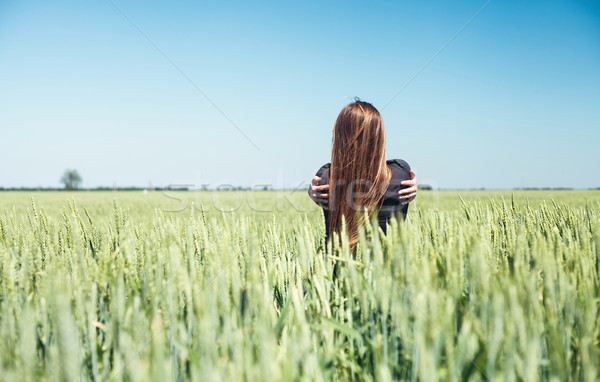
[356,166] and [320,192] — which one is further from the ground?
[356,166]

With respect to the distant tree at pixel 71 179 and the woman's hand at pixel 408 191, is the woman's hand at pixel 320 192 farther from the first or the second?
the distant tree at pixel 71 179

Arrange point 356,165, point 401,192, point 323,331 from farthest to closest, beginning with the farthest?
point 401,192, point 356,165, point 323,331

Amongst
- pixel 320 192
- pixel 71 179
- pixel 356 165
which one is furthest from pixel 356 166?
pixel 71 179

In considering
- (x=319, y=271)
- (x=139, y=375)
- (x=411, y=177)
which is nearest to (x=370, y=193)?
(x=411, y=177)

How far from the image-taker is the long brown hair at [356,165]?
2035mm

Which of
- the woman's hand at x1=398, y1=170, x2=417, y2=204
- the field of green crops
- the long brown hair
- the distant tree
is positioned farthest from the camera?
the distant tree

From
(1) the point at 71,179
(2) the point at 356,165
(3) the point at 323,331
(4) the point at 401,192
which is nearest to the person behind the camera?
(3) the point at 323,331

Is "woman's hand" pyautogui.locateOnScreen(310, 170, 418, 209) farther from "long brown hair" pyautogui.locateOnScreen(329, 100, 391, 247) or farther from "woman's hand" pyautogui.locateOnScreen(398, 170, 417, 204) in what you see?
"long brown hair" pyautogui.locateOnScreen(329, 100, 391, 247)

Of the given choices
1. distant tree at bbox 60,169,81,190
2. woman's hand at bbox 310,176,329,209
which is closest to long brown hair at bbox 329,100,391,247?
woman's hand at bbox 310,176,329,209

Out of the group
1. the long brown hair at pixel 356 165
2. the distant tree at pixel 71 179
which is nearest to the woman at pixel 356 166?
the long brown hair at pixel 356 165

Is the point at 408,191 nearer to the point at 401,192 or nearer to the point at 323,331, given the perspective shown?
the point at 401,192

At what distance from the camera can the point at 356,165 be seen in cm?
204

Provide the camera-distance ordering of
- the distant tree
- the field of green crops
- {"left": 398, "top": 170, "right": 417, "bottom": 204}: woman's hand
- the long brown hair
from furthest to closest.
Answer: the distant tree < {"left": 398, "top": 170, "right": 417, "bottom": 204}: woman's hand < the long brown hair < the field of green crops

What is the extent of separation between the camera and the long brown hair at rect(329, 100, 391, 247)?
204cm
